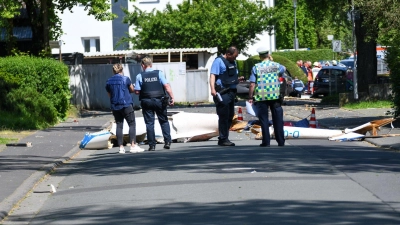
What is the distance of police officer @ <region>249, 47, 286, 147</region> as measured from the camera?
15.3 metres

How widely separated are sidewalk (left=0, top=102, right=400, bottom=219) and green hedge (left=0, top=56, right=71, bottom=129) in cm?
58

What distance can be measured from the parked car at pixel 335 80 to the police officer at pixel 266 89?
26.3m

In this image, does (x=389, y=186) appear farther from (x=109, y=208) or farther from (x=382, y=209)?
(x=109, y=208)

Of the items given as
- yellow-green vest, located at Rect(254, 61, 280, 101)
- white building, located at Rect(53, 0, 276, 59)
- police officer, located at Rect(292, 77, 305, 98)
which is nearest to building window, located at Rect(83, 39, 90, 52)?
white building, located at Rect(53, 0, 276, 59)

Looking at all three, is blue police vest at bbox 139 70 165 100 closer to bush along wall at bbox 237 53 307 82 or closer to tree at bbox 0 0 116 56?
tree at bbox 0 0 116 56

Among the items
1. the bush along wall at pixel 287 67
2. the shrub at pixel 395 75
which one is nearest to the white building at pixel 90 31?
the bush along wall at pixel 287 67

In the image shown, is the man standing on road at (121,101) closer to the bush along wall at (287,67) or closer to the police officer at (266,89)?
the police officer at (266,89)

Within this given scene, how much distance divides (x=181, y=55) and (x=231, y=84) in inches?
1007

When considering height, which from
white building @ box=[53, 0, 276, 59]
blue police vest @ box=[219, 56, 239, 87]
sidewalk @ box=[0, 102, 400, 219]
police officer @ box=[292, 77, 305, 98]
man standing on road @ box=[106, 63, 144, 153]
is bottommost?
sidewalk @ box=[0, 102, 400, 219]

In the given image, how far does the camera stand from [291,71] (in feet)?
170

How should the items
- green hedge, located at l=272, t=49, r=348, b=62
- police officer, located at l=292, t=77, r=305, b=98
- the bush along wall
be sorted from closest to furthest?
1. police officer, located at l=292, t=77, r=305, b=98
2. the bush along wall
3. green hedge, located at l=272, t=49, r=348, b=62

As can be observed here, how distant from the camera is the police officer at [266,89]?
15.3 metres

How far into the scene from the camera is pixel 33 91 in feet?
82.7

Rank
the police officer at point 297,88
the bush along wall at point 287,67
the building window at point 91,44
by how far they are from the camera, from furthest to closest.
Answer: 1. the building window at point 91,44
2. the bush along wall at point 287,67
3. the police officer at point 297,88
